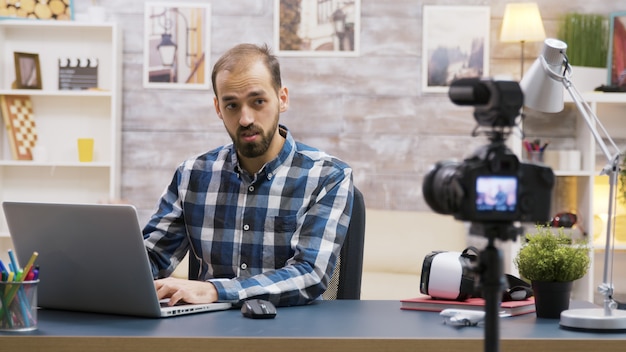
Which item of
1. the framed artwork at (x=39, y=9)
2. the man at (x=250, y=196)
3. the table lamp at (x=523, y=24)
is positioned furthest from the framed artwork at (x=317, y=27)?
the man at (x=250, y=196)

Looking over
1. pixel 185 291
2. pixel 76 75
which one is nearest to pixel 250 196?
pixel 185 291

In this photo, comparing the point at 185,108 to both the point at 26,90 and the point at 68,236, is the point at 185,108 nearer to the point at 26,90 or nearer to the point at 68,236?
the point at 26,90

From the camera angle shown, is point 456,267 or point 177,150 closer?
point 456,267

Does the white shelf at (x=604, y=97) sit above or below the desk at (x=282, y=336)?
above

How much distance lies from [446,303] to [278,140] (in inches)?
27.5

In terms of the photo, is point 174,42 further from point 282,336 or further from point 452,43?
point 282,336

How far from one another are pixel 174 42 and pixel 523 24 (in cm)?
183

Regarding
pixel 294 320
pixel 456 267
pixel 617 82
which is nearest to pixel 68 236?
pixel 294 320

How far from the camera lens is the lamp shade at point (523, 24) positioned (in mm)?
4750

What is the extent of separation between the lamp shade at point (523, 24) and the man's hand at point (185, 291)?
3273 millimetres

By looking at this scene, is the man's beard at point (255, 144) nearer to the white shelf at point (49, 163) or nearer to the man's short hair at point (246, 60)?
the man's short hair at point (246, 60)

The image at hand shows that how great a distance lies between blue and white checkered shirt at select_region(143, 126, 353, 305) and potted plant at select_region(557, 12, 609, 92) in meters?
2.87

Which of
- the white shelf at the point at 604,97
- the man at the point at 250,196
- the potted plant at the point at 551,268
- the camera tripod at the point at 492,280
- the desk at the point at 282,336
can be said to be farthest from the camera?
the white shelf at the point at 604,97

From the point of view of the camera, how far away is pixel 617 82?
4773 millimetres
